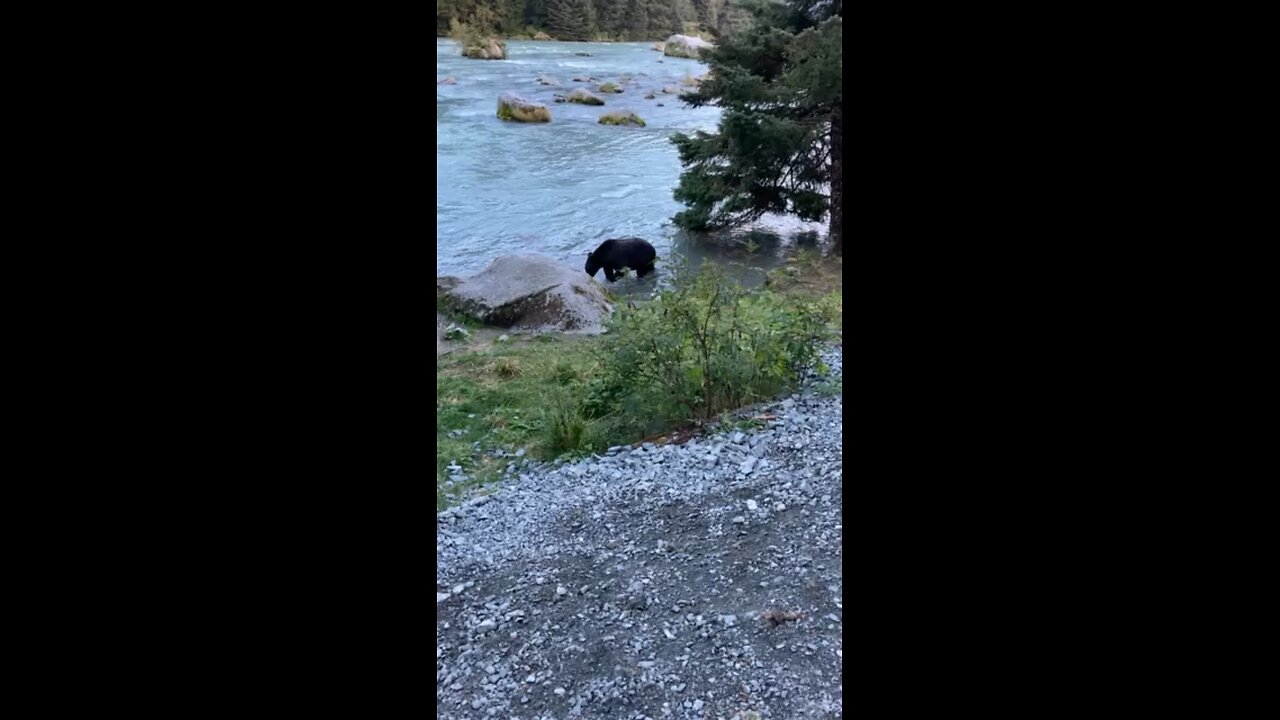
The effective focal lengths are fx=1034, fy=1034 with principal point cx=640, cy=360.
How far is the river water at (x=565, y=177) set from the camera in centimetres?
1037

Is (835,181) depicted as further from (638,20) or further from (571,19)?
(638,20)

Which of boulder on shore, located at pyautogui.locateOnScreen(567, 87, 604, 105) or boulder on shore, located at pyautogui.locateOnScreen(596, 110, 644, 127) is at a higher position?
boulder on shore, located at pyautogui.locateOnScreen(567, 87, 604, 105)

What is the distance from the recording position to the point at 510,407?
5480mm

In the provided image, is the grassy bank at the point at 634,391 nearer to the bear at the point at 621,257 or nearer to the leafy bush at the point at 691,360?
the leafy bush at the point at 691,360

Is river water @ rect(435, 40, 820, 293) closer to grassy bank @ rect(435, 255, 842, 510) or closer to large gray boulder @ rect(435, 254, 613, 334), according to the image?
large gray boulder @ rect(435, 254, 613, 334)

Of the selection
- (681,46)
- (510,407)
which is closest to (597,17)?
(681,46)

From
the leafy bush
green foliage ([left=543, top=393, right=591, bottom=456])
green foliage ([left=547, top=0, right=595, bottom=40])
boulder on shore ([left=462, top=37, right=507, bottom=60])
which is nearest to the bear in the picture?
the leafy bush

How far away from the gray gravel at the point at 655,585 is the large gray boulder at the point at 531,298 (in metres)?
3.20

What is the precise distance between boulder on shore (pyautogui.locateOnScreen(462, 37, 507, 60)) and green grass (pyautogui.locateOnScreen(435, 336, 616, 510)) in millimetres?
16056

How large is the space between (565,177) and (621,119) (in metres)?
3.45

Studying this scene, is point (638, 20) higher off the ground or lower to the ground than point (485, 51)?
higher

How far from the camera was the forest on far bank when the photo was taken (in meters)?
24.6
